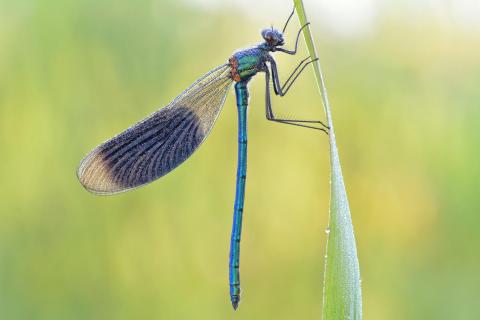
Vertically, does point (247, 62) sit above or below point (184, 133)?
above

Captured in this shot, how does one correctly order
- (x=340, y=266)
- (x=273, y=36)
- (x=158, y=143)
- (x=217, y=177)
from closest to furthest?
(x=340, y=266)
(x=273, y=36)
(x=158, y=143)
(x=217, y=177)

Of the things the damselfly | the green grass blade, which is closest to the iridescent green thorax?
the damselfly

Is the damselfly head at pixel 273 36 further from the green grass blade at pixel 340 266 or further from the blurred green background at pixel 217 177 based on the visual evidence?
the green grass blade at pixel 340 266

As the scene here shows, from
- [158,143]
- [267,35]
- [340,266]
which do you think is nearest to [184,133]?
[158,143]

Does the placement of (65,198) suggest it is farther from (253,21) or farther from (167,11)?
(253,21)

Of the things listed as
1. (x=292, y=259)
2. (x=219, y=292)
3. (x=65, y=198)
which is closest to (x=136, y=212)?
(x=65, y=198)

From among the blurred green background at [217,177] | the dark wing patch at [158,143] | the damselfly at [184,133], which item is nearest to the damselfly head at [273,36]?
the damselfly at [184,133]

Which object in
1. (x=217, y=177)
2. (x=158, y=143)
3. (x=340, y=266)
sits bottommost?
(x=340, y=266)

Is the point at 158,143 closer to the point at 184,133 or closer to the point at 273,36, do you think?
the point at 184,133
